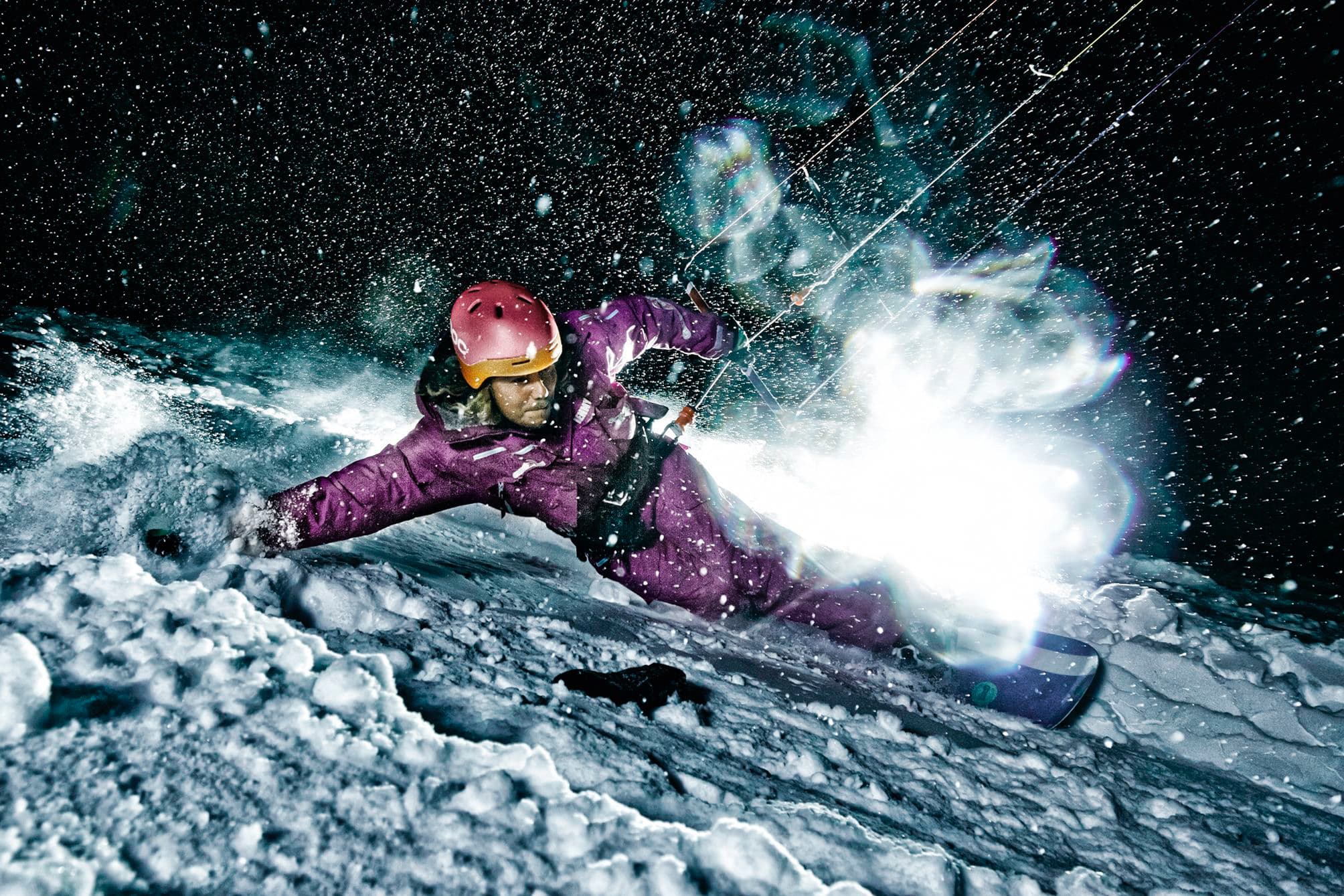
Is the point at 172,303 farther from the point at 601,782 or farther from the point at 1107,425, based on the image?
the point at 1107,425

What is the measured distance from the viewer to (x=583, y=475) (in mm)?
2359

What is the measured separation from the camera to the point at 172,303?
4.80 m

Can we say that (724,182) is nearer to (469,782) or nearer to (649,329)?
(649,329)

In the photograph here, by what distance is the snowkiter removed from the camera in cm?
199

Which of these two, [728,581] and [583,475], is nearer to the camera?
[583,475]

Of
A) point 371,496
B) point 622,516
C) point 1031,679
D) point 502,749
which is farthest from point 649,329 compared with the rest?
point 1031,679

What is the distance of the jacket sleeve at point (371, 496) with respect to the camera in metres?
1.78

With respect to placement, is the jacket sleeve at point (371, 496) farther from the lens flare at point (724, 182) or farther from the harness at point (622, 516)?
the lens flare at point (724, 182)

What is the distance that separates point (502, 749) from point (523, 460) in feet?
5.29

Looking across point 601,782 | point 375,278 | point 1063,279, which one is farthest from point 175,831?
point 375,278

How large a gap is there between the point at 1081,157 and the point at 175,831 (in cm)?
396

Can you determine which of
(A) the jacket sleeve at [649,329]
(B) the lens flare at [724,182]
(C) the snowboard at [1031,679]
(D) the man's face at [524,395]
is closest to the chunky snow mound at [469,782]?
(C) the snowboard at [1031,679]

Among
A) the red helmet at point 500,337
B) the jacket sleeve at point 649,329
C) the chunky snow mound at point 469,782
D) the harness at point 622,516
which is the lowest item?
the chunky snow mound at point 469,782

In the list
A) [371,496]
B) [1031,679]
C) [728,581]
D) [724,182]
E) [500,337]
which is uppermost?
[724,182]
